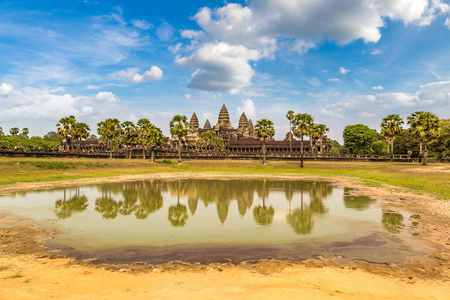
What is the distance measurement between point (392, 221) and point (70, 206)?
22077 mm

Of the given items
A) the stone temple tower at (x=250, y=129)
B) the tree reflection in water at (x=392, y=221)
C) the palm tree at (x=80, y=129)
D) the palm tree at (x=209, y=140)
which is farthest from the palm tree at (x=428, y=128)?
the stone temple tower at (x=250, y=129)

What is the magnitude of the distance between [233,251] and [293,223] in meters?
6.26

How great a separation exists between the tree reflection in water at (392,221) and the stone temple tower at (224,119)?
513 feet

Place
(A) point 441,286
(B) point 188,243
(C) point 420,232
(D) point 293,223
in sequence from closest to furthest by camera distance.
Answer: (A) point 441,286 < (B) point 188,243 < (C) point 420,232 < (D) point 293,223

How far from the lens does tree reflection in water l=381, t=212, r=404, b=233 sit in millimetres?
15109

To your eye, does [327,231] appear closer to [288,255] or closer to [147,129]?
[288,255]

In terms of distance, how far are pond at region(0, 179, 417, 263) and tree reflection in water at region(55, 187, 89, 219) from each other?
0.18ft

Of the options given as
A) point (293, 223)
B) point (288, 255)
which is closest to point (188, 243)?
point (288, 255)

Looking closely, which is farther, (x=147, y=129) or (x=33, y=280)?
(x=147, y=129)

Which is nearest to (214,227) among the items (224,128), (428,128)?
(428,128)

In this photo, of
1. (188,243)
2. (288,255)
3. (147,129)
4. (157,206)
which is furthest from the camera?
(147,129)

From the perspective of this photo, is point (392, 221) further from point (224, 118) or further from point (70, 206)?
point (224, 118)

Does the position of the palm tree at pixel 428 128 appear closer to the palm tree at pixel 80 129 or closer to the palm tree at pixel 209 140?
the palm tree at pixel 209 140

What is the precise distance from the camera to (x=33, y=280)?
8.51 m
